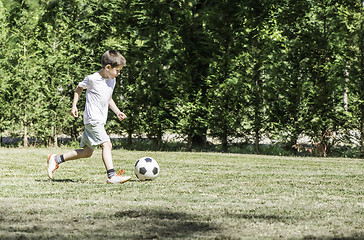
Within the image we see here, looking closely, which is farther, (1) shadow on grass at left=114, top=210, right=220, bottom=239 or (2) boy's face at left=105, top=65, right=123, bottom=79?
(2) boy's face at left=105, top=65, right=123, bottom=79

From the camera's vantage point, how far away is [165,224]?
440 centimetres

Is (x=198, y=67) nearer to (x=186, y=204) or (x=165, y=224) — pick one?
(x=186, y=204)

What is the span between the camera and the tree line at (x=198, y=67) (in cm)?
1347

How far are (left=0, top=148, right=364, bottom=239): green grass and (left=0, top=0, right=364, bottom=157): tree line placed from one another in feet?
14.0

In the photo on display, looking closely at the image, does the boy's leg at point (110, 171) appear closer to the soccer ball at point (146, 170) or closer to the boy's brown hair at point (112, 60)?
the soccer ball at point (146, 170)

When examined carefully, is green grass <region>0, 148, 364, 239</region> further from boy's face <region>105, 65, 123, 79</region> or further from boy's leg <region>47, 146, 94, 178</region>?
boy's face <region>105, 65, 123, 79</region>

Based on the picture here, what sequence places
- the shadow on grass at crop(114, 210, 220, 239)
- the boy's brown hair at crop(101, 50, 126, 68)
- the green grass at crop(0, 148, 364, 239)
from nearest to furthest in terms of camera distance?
the shadow on grass at crop(114, 210, 220, 239), the green grass at crop(0, 148, 364, 239), the boy's brown hair at crop(101, 50, 126, 68)

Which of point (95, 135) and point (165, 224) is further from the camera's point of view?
point (95, 135)

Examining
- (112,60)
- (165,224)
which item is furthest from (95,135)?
(165,224)

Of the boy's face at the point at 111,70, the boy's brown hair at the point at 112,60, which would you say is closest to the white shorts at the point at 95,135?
the boy's face at the point at 111,70

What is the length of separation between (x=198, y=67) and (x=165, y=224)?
10963 mm

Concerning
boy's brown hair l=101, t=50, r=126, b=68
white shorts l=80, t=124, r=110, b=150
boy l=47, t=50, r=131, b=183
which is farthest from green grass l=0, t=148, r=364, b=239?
boy's brown hair l=101, t=50, r=126, b=68

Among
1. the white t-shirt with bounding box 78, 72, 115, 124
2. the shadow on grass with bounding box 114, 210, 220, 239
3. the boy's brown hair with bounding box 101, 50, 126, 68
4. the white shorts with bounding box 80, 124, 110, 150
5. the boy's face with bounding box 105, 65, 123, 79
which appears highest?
the boy's brown hair with bounding box 101, 50, 126, 68

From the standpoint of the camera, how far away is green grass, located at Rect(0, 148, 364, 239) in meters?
4.15
